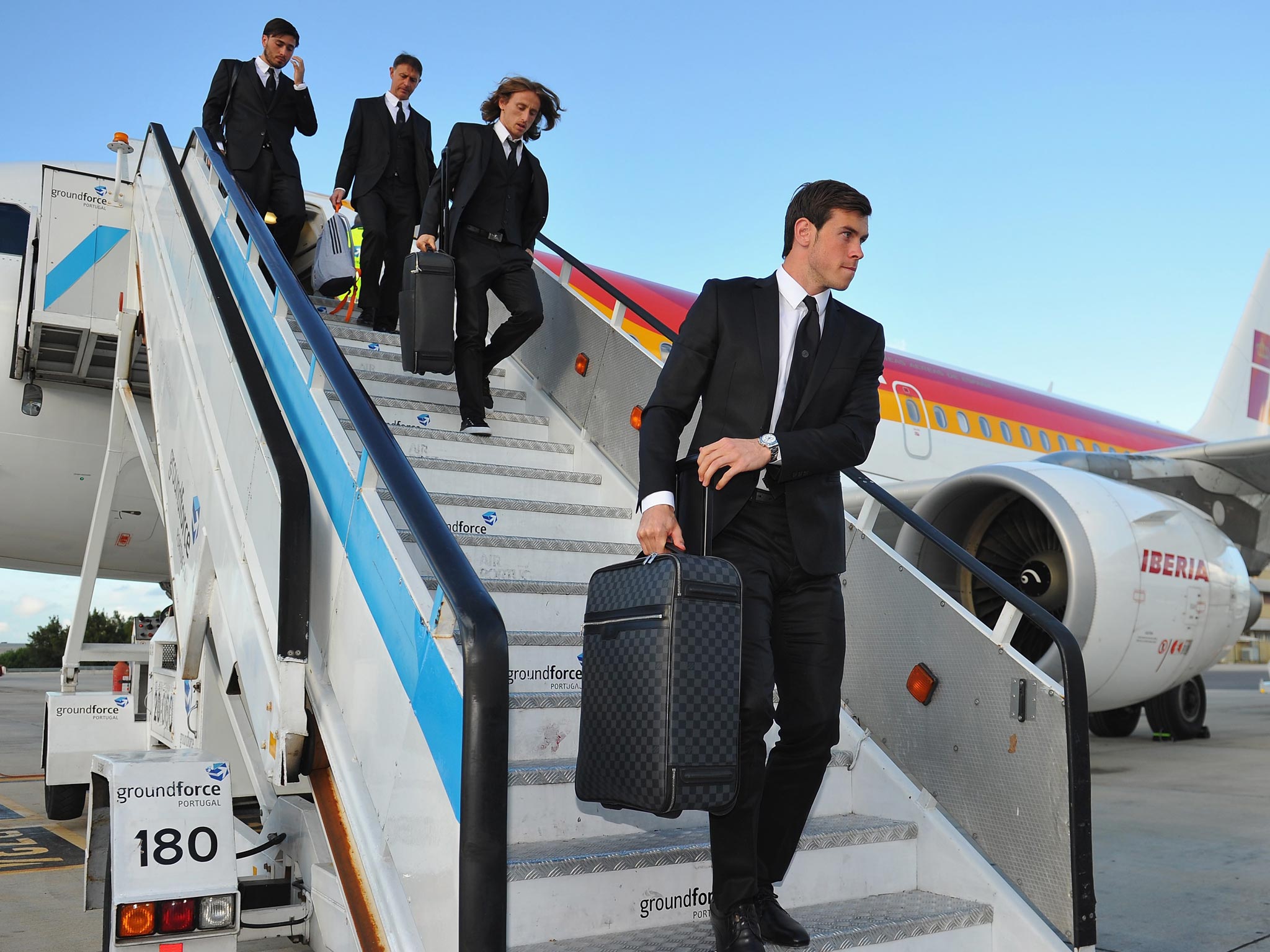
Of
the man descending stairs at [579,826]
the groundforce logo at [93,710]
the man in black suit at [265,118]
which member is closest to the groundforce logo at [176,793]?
the man descending stairs at [579,826]

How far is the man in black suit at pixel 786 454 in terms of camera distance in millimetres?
2193

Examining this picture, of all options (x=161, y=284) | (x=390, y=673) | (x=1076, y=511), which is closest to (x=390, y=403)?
(x=161, y=284)

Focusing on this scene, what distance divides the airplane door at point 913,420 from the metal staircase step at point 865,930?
635cm

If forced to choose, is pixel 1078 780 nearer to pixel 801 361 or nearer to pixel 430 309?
pixel 801 361

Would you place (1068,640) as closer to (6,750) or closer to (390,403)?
(390,403)

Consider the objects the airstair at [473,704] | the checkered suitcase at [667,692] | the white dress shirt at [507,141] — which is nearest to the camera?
the checkered suitcase at [667,692]

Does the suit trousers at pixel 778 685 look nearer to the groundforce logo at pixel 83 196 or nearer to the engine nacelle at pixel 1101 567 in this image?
the engine nacelle at pixel 1101 567

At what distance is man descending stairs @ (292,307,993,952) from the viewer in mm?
2320

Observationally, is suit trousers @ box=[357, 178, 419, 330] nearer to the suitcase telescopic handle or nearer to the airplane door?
the suitcase telescopic handle

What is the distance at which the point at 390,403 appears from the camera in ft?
14.3

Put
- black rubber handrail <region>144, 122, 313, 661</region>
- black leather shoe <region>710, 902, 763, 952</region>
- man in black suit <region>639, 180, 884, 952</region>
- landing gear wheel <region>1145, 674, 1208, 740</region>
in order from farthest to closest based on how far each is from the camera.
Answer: landing gear wheel <region>1145, 674, 1208, 740</region> < black rubber handrail <region>144, 122, 313, 661</region> < man in black suit <region>639, 180, 884, 952</region> < black leather shoe <region>710, 902, 763, 952</region>

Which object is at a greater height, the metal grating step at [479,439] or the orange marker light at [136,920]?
the metal grating step at [479,439]

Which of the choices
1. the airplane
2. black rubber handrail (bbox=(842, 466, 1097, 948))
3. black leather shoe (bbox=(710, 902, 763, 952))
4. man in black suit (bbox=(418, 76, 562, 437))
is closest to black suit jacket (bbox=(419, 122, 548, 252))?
man in black suit (bbox=(418, 76, 562, 437))

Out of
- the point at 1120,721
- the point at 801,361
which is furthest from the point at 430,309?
the point at 1120,721
